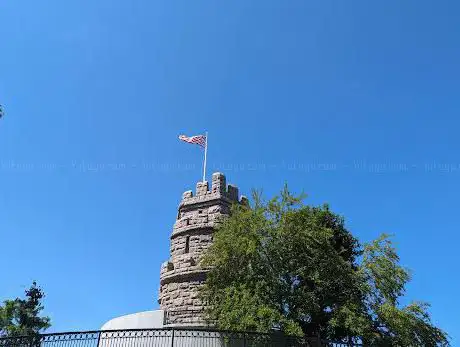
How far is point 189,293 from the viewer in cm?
2092

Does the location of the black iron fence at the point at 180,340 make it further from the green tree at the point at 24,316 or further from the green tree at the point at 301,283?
the green tree at the point at 24,316

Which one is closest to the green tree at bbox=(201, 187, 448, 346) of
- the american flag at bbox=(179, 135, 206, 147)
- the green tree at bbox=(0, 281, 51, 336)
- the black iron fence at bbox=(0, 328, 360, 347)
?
the black iron fence at bbox=(0, 328, 360, 347)

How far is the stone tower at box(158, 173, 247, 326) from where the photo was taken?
809 inches

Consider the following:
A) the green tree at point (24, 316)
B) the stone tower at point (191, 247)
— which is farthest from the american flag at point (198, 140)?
the green tree at point (24, 316)

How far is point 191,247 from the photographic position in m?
22.3

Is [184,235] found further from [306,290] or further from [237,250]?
[306,290]

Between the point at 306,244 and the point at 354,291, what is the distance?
2.81 meters

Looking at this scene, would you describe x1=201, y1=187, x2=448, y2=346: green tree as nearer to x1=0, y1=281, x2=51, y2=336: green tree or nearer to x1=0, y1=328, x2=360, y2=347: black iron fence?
x1=0, y1=328, x2=360, y2=347: black iron fence

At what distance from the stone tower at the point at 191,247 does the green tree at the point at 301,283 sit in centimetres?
113

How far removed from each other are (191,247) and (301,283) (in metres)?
6.09

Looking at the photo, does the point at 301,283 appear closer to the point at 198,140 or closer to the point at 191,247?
the point at 191,247

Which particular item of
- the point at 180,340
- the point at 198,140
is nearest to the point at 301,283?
the point at 180,340

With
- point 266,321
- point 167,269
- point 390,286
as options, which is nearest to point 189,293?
point 167,269

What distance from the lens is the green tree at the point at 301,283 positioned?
17609 mm
